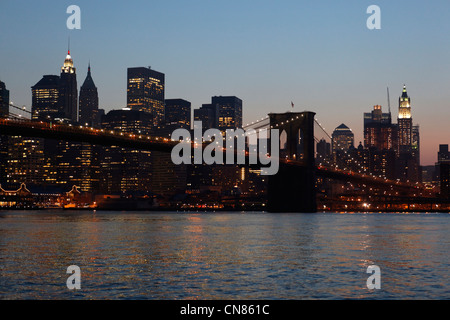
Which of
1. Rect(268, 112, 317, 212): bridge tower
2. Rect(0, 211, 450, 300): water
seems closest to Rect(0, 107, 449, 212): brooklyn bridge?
Rect(268, 112, 317, 212): bridge tower

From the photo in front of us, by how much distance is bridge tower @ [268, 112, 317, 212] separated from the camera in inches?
3600

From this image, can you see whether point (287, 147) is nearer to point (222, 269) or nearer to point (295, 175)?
point (295, 175)

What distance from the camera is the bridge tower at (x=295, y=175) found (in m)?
91.4

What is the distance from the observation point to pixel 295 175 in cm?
9156

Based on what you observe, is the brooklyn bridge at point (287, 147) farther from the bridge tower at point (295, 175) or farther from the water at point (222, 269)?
the water at point (222, 269)

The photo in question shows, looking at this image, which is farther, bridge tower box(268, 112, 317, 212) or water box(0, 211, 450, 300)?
bridge tower box(268, 112, 317, 212)

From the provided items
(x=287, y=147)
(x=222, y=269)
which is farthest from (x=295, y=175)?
(x=222, y=269)

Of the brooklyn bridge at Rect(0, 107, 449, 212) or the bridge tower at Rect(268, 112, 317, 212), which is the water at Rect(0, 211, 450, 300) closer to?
the brooklyn bridge at Rect(0, 107, 449, 212)

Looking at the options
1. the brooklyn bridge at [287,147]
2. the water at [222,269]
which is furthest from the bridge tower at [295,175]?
the water at [222,269]

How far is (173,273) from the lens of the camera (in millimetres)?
22281

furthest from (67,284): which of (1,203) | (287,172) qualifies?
(1,203)
